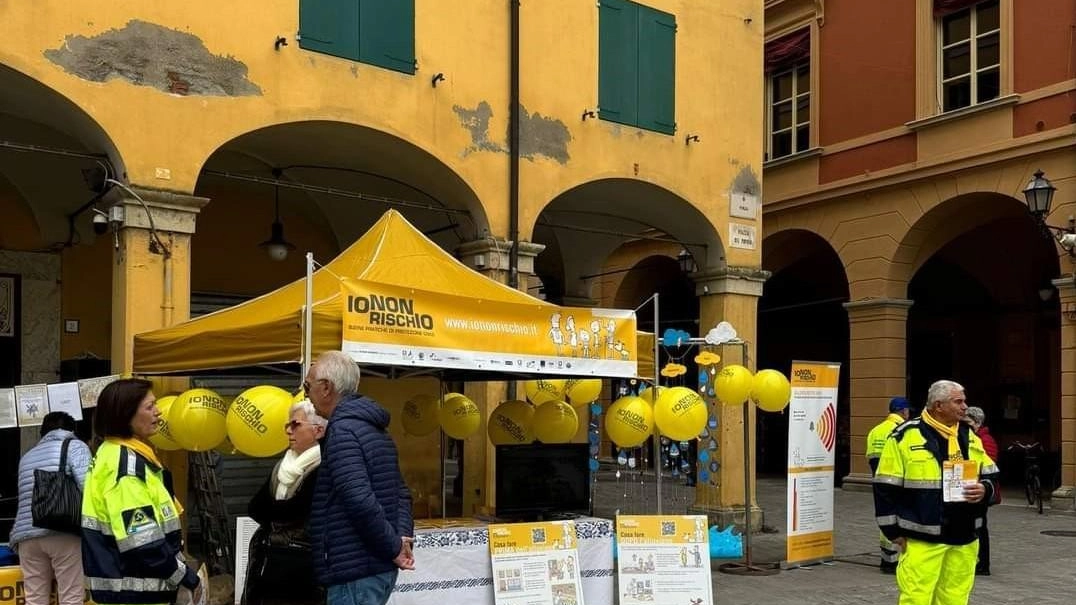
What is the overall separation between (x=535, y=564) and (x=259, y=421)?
7.03 feet

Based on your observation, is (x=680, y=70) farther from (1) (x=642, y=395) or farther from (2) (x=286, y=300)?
(2) (x=286, y=300)

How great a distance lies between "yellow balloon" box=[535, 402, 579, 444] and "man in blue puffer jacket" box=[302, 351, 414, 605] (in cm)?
490

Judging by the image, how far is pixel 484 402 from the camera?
10523 millimetres

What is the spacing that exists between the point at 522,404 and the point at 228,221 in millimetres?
5462

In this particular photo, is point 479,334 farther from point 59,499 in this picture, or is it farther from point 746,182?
point 746,182

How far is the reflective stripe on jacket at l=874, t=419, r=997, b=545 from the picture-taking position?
5.90m

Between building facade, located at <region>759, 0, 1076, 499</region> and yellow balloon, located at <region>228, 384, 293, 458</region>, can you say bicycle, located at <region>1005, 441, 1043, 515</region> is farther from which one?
yellow balloon, located at <region>228, 384, 293, 458</region>

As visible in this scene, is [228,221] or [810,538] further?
[228,221]

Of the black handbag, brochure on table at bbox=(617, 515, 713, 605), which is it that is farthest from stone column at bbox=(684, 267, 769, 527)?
the black handbag

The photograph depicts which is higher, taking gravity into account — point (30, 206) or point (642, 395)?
point (30, 206)

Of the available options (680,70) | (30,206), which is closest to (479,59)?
(680,70)

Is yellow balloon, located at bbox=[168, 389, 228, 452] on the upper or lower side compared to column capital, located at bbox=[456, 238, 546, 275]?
lower

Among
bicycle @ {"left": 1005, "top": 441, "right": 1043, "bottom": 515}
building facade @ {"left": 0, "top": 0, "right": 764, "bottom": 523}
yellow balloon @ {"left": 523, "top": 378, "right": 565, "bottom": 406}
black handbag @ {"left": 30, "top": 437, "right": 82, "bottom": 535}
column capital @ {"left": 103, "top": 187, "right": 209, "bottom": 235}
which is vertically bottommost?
bicycle @ {"left": 1005, "top": 441, "right": 1043, "bottom": 515}

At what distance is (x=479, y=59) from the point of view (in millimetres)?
10469
